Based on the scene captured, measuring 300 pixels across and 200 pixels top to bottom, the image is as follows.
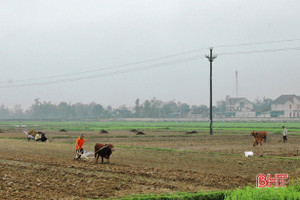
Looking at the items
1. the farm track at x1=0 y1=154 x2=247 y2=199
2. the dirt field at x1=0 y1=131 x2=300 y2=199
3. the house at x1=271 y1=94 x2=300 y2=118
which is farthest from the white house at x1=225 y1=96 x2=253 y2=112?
the farm track at x1=0 y1=154 x2=247 y2=199

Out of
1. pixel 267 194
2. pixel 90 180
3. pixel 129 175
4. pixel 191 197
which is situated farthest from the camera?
pixel 129 175

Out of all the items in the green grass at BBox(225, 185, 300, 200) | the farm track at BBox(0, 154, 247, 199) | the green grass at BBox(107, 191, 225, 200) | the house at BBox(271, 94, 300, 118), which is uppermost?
the house at BBox(271, 94, 300, 118)

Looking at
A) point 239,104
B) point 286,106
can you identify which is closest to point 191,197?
point 286,106

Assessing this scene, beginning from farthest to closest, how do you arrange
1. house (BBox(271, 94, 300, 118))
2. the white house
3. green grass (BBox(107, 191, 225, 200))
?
the white house < house (BBox(271, 94, 300, 118)) < green grass (BBox(107, 191, 225, 200))

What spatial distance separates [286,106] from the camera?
512 ft

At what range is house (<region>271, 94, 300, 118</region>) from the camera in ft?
501

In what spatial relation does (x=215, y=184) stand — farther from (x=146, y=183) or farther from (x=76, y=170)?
(x=76, y=170)

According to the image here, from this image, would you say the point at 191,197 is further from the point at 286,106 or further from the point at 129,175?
the point at 286,106

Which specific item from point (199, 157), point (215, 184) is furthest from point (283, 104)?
point (215, 184)

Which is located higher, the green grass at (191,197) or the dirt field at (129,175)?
the green grass at (191,197)

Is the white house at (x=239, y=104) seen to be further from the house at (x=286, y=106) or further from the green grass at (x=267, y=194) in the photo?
the green grass at (x=267, y=194)

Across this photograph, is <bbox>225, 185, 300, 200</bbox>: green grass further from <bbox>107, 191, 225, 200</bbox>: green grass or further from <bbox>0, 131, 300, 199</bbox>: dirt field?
<bbox>0, 131, 300, 199</bbox>: dirt field

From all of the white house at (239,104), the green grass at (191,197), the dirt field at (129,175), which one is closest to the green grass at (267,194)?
the green grass at (191,197)

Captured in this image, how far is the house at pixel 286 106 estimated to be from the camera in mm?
152750
